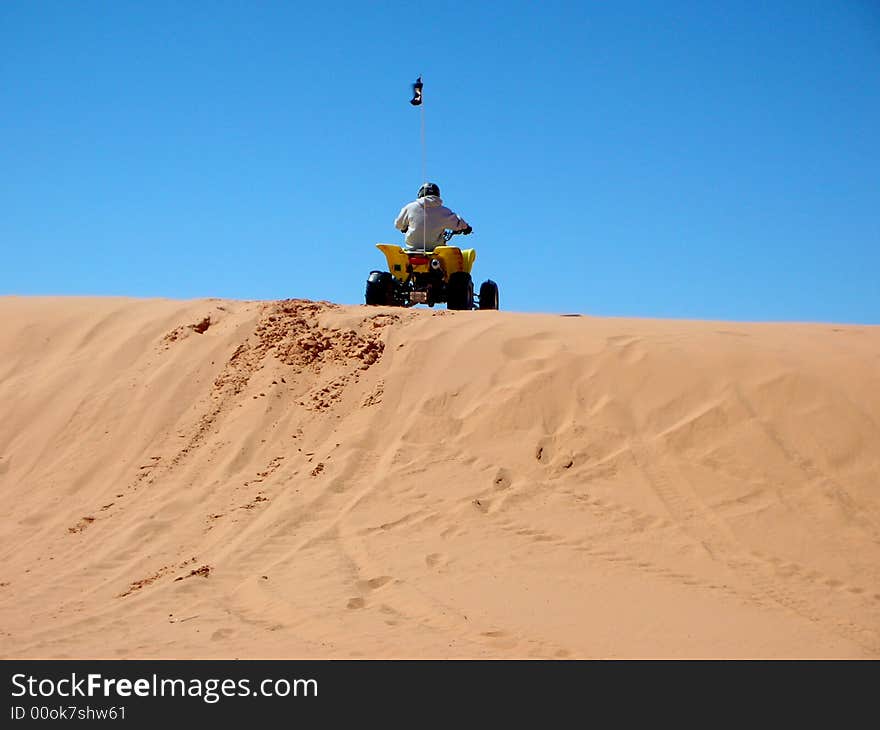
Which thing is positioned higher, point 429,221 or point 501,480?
point 429,221

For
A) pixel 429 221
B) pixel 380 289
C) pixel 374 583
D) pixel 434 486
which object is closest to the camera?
pixel 374 583

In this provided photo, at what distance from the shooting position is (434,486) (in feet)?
21.6

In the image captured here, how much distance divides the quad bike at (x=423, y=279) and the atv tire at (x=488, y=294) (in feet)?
1.38

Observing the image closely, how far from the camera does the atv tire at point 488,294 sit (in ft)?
39.5

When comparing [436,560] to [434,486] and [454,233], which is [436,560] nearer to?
[434,486]

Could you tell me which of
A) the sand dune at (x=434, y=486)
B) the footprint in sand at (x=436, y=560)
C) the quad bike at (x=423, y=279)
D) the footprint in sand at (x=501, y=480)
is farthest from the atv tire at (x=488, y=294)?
the footprint in sand at (x=436, y=560)

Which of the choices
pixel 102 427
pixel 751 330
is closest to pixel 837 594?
pixel 751 330

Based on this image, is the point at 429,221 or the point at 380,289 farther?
the point at 429,221

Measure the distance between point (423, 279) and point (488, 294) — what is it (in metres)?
1.01

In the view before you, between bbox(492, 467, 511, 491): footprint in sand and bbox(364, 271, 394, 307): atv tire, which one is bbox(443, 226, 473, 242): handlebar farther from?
bbox(492, 467, 511, 491): footprint in sand

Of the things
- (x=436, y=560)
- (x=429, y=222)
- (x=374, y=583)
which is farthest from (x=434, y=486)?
(x=429, y=222)

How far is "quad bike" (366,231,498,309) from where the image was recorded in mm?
11289

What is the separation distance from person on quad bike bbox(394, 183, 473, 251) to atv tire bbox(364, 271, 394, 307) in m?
0.80
